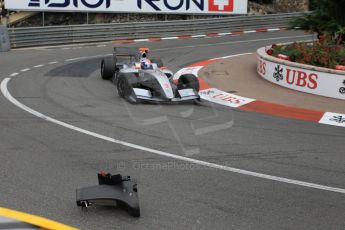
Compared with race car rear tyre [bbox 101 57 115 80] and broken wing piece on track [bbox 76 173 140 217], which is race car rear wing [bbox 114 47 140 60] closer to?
race car rear tyre [bbox 101 57 115 80]

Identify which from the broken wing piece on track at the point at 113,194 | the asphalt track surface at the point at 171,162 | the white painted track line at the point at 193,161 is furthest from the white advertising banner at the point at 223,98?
the broken wing piece on track at the point at 113,194

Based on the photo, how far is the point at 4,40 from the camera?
22.0 meters

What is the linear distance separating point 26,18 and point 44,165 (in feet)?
78.2

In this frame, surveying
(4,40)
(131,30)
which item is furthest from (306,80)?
(131,30)

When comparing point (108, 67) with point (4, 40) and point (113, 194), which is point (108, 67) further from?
point (113, 194)

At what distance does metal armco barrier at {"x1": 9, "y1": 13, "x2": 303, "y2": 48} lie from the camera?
2353cm

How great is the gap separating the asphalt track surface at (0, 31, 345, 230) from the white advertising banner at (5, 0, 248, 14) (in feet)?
48.1

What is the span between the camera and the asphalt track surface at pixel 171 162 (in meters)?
6.00

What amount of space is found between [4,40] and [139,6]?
9.25 metres

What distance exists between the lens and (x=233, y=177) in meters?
7.29

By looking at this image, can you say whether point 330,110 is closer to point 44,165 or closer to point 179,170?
point 179,170

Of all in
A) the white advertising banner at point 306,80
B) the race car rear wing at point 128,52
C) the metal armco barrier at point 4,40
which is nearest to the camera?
the white advertising banner at point 306,80

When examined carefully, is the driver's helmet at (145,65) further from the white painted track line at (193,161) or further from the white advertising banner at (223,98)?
the white painted track line at (193,161)

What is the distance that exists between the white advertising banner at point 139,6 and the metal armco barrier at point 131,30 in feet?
4.68
